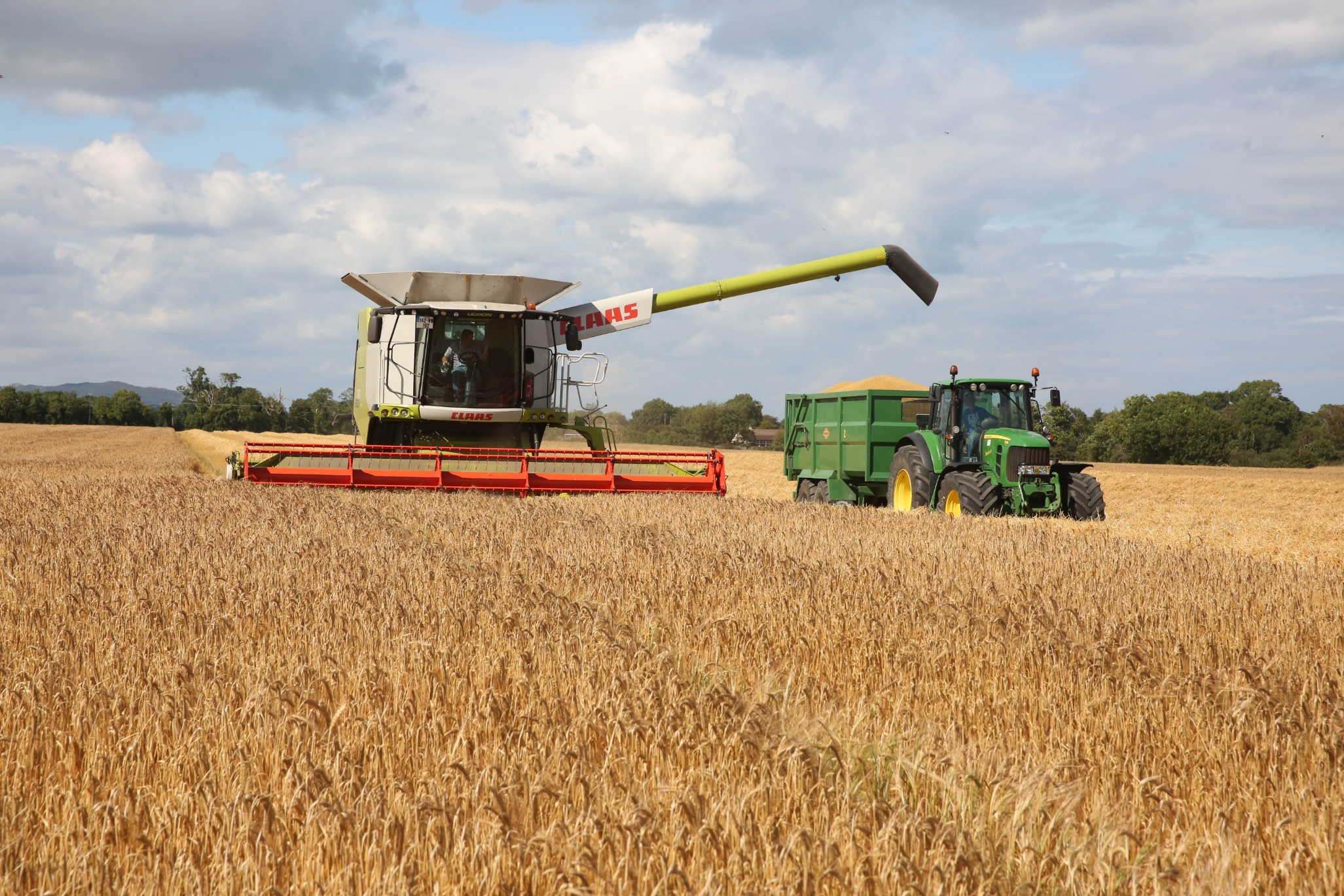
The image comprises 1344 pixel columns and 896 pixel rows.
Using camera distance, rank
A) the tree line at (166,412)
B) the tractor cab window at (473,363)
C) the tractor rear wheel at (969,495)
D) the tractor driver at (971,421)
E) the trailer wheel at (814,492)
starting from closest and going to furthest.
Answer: the tractor rear wheel at (969,495) < the tractor driver at (971,421) < the tractor cab window at (473,363) < the trailer wheel at (814,492) < the tree line at (166,412)

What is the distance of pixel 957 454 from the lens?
41.2ft

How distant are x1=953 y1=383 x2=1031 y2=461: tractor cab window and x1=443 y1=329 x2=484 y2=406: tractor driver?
5670mm

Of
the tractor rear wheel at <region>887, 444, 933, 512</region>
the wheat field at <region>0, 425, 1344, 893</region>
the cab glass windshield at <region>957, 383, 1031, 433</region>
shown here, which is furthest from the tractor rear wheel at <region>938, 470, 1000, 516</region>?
the wheat field at <region>0, 425, 1344, 893</region>

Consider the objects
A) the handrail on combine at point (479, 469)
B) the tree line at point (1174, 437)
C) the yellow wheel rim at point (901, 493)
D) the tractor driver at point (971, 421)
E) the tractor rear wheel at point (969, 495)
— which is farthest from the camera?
the tree line at point (1174, 437)

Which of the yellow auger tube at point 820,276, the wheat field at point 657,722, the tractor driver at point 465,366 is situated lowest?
the wheat field at point 657,722

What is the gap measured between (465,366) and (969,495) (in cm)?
597

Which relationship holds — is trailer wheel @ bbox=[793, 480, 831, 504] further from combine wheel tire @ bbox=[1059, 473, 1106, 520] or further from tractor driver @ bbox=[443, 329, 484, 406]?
tractor driver @ bbox=[443, 329, 484, 406]

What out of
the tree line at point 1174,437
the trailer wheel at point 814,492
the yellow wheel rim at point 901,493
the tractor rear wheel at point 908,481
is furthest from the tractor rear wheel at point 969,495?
the tree line at point 1174,437

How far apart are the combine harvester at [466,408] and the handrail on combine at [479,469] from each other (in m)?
0.02

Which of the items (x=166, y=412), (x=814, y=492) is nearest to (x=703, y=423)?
(x=166, y=412)

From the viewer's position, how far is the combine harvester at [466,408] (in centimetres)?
1235

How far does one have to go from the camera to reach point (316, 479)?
1222 centimetres

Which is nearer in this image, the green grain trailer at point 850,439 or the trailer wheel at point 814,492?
the green grain trailer at point 850,439

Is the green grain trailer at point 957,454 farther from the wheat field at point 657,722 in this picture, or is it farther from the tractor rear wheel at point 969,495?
the wheat field at point 657,722
